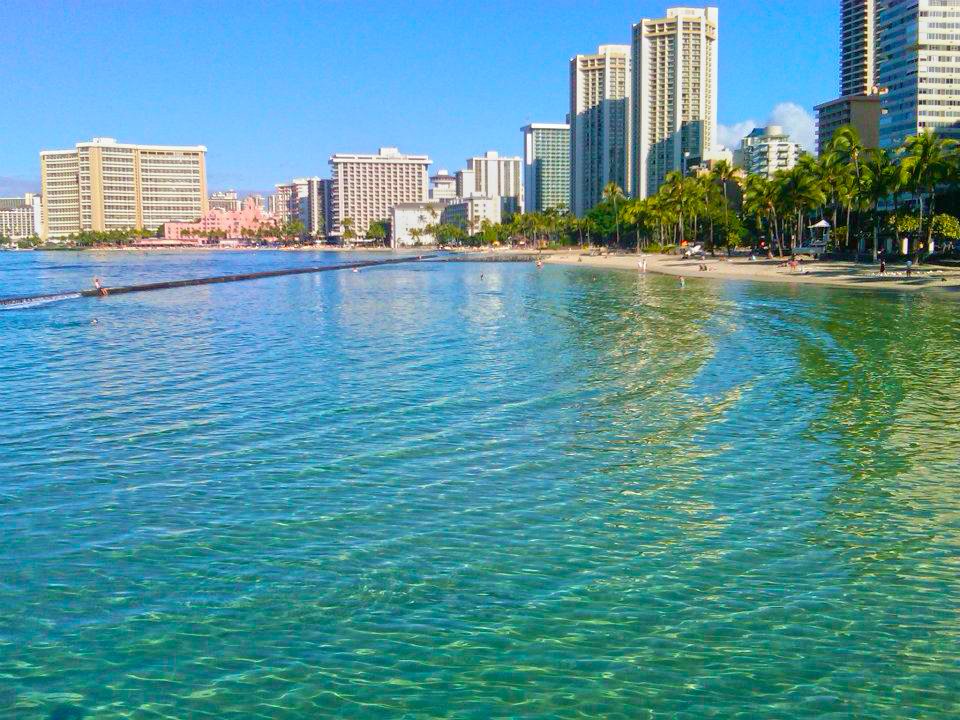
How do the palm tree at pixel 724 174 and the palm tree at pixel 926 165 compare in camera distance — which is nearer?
the palm tree at pixel 926 165

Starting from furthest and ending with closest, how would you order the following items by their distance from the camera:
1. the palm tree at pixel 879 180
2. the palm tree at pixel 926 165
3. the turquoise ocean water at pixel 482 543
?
1. the palm tree at pixel 879 180
2. the palm tree at pixel 926 165
3. the turquoise ocean water at pixel 482 543

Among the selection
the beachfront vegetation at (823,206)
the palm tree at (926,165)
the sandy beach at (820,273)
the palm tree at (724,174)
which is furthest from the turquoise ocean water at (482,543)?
the palm tree at (724,174)

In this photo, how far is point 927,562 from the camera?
35.7ft

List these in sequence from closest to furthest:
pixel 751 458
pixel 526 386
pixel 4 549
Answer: pixel 4 549 < pixel 751 458 < pixel 526 386

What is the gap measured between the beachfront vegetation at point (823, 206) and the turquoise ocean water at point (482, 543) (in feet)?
168

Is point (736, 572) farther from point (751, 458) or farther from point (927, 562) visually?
point (751, 458)

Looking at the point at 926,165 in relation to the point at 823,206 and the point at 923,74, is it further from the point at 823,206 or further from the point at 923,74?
the point at 923,74

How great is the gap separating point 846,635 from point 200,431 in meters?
12.8

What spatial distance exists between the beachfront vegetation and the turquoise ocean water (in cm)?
5133

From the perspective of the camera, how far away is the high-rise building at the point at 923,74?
534 ft

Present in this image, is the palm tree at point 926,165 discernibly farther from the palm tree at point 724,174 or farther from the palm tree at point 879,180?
the palm tree at point 724,174

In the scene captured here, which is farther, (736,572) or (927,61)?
(927,61)

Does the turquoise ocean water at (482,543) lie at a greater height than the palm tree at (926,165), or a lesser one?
lesser

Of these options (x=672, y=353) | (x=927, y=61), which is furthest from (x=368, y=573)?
(x=927, y=61)
